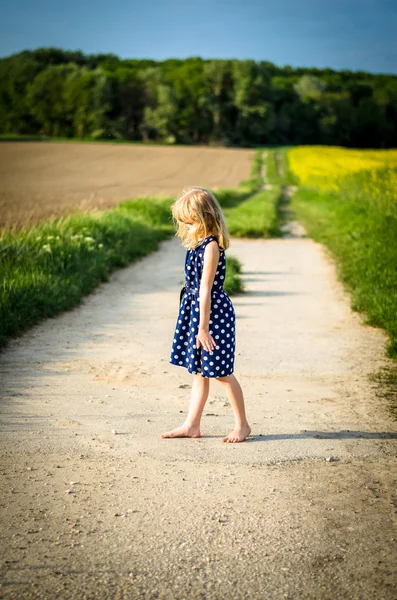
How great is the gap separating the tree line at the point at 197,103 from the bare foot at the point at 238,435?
43157 millimetres

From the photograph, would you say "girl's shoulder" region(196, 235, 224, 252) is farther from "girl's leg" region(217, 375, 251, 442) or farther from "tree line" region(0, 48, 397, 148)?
"tree line" region(0, 48, 397, 148)

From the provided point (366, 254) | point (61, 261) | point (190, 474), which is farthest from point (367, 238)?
point (190, 474)

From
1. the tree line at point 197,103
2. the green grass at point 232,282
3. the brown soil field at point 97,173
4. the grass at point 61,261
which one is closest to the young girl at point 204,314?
the grass at point 61,261

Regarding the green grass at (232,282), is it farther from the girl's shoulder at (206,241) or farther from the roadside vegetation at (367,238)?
the girl's shoulder at (206,241)

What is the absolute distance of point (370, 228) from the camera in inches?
452

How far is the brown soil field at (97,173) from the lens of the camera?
23.1m

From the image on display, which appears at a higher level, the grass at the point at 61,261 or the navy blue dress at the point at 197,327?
the navy blue dress at the point at 197,327

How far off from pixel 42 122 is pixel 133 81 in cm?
1787

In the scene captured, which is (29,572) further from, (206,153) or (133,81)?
(133,81)

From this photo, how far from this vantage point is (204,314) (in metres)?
4.03

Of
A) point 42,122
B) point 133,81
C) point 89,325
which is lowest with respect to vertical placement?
point 89,325

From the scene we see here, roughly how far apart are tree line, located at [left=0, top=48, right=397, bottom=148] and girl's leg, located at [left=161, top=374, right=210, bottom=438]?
141 feet

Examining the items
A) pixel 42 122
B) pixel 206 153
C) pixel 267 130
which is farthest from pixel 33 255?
pixel 267 130

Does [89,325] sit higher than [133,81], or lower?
lower
